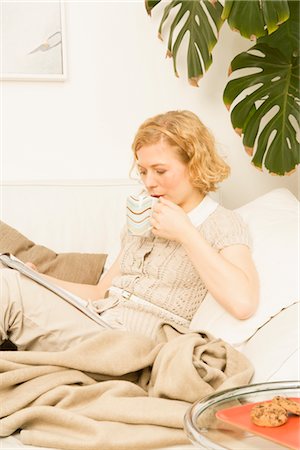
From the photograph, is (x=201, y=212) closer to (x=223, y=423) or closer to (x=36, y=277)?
(x=36, y=277)

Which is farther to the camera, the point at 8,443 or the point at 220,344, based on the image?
the point at 220,344

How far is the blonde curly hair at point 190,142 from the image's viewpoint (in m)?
1.91

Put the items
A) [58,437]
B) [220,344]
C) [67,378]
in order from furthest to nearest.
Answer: [220,344], [67,378], [58,437]

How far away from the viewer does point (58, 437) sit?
1221 millimetres

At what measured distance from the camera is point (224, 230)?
1.81m

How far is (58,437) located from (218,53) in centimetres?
177

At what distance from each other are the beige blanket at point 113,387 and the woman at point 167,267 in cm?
14

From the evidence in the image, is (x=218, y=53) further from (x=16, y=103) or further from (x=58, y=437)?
(x=58, y=437)

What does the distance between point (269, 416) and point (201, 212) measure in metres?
0.97

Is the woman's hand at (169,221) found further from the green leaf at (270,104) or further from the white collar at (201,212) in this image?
the green leaf at (270,104)

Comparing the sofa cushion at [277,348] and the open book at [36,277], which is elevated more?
the open book at [36,277]

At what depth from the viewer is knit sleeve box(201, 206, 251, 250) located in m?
1.78

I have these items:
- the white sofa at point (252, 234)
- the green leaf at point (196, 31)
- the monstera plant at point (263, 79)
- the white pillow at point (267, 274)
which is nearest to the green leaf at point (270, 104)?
the monstera plant at point (263, 79)

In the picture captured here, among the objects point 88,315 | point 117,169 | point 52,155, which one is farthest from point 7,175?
point 88,315
